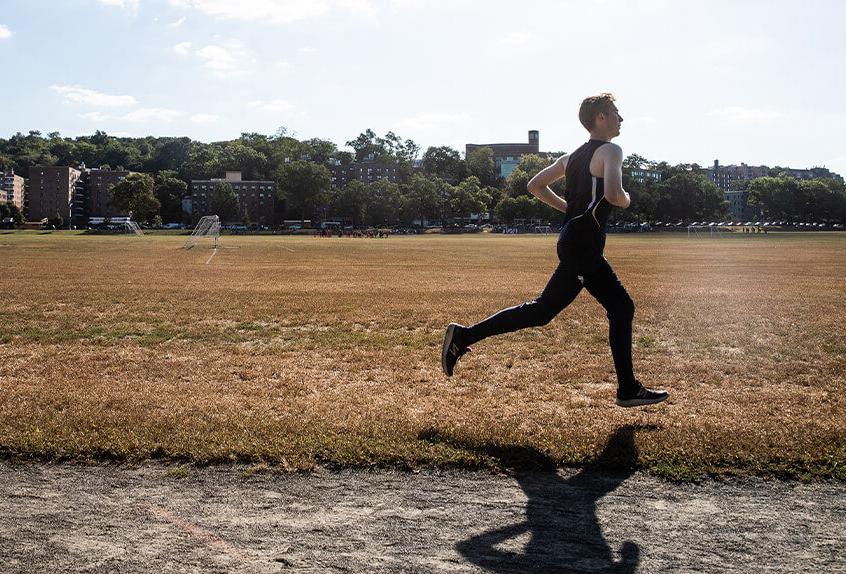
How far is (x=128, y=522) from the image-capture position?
11.9 feet

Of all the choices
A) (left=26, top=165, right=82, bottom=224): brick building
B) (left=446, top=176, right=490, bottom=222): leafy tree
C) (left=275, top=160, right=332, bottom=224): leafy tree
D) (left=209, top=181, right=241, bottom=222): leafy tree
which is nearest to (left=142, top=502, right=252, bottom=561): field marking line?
(left=446, top=176, right=490, bottom=222): leafy tree

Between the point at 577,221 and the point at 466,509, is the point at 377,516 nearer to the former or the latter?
the point at 466,509

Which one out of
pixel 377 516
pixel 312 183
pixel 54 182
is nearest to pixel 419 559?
pixel 377 516

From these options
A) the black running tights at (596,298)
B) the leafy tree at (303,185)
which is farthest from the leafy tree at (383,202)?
the black running tights at (596,298)

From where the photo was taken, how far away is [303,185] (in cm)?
17612

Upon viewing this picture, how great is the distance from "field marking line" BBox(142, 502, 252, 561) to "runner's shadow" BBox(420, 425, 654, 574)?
1.02 metres

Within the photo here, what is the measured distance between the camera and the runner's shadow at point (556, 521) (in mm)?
3195

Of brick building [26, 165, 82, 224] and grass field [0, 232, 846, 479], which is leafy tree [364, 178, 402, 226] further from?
grass field [0, 232, 846, 479]

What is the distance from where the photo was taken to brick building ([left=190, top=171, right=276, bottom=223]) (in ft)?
617

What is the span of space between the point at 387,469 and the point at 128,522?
1490 mm

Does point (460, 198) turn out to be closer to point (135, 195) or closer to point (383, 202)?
point (383, 202)

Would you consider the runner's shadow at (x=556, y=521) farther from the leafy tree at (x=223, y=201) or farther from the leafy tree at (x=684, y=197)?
the leafy tree at (x=223, y=201)

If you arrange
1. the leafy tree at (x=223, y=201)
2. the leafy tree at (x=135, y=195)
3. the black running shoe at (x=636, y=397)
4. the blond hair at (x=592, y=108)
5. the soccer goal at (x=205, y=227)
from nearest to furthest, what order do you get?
the blond hair at (x=592, y=108), the black running shoe at (x=636, y=397), the soccer goal at (x=205, y=227), the leafy tree at (x=135, y=195), the leafy tree at (x=223, y=201)

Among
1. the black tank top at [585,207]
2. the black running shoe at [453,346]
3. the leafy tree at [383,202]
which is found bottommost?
the black running shoe at [453,346]
